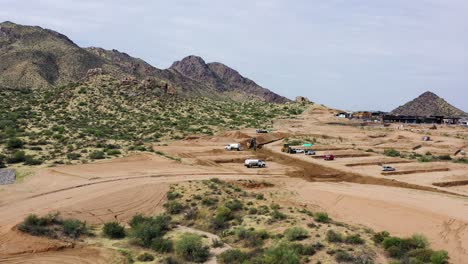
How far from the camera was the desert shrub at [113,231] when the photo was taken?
28344 millimetres

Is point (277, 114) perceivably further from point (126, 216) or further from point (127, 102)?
point (126, 216)

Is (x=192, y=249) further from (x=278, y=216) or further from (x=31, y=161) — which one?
(x=31, y=161)

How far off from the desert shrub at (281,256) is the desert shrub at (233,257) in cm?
116

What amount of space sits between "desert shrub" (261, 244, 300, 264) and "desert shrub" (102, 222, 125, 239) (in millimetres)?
9727

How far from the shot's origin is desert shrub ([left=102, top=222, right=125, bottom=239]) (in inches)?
1116

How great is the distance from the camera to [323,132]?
84750 mm

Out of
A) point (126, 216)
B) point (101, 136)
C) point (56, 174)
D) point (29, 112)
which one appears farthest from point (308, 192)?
point (29, 112)

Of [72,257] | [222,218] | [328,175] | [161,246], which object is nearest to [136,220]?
[161,246]

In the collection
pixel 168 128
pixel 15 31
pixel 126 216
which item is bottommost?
pixel 126 216

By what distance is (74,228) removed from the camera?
28.2m

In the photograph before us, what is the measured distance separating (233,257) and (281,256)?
105 inches

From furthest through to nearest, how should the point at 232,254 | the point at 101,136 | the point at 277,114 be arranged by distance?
1. the point at 277,114
2. the point at 101,136
3. the point at 232,254

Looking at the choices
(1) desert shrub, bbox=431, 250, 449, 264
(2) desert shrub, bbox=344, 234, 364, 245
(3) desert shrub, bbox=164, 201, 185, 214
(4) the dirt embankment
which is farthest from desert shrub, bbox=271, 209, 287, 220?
(4) the dirt embankment

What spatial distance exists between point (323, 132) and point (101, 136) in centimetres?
4005
